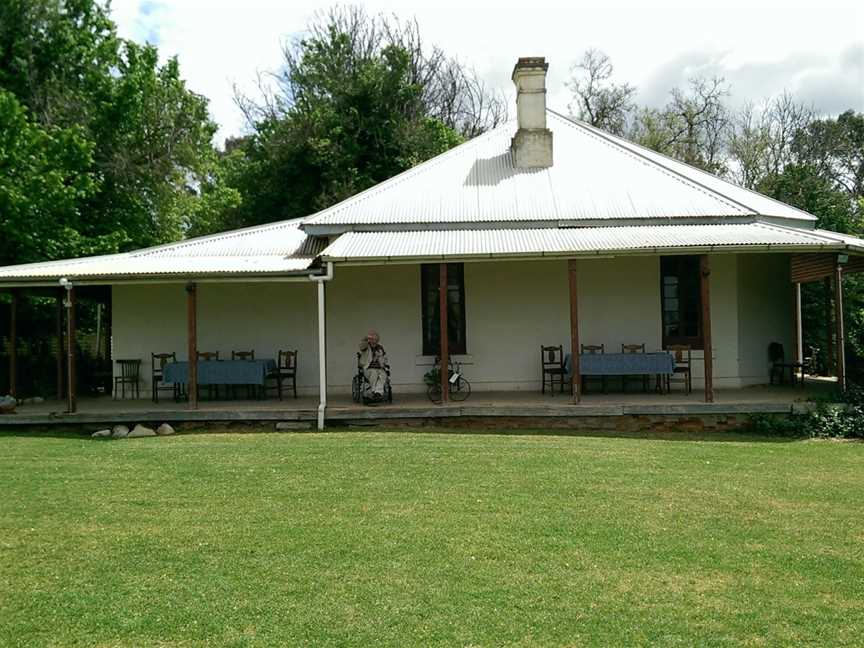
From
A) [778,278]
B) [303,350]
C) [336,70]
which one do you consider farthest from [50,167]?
[778,278]

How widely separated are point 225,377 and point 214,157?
15.2 metres

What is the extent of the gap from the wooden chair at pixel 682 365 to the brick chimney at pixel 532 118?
4.84 meters

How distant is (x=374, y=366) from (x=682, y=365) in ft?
18.1

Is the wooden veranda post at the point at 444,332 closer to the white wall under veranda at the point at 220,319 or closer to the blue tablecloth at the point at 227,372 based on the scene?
the blue tablecloth at the point at 227,372

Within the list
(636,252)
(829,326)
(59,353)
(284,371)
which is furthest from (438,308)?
(829,326)

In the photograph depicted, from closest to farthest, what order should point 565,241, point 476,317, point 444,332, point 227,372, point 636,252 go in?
point 636,252 → point 444,332 → point 565,241 → point 227,372 → point 476,317

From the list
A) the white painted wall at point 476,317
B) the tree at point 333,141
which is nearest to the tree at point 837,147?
the tree at point 333,141

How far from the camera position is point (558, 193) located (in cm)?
1445

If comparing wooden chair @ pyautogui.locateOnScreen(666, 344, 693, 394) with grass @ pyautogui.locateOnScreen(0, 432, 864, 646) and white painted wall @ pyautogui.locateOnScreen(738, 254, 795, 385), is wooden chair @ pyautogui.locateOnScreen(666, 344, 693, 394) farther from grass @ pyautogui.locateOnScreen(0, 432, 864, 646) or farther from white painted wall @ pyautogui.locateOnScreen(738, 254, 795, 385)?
grass @ pyautogui.locateOnScreen(0, 432, 864, 646)

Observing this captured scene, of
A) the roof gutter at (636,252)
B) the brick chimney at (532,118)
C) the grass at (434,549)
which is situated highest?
the brick chimney at (532,118)

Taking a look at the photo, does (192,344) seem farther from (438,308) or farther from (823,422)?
(823,422)

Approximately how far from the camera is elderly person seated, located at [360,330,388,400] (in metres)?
12.0

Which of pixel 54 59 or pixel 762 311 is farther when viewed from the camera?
pixel 54 59

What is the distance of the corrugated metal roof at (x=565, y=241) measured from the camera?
11.2 meters
